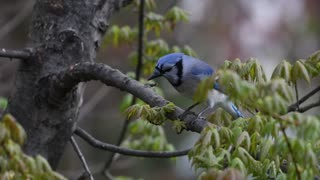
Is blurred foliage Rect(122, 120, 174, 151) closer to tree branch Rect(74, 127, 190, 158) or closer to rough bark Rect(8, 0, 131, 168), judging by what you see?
tree branch Rect(74, 127, 190, 158)

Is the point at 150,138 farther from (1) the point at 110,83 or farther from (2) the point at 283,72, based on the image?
(2) the point at 283,72

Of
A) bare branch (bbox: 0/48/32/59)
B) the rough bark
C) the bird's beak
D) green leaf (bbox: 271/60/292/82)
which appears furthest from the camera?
the bird's beak

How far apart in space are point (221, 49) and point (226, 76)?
685 centimetres

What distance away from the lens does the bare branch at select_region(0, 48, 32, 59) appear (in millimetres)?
2614

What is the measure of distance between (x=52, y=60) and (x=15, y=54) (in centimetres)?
16

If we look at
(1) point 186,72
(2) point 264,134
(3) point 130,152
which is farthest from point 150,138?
(2) point 264,134

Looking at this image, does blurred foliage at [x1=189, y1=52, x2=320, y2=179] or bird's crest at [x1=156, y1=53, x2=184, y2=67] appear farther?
bird's crest at [x1=156, y1=53, x2=184, y2=67]

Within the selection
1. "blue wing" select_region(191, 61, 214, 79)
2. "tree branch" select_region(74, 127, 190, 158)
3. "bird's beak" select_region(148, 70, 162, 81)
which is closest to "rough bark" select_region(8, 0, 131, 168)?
"tree branch" select_region(74, 127, 190, 158)

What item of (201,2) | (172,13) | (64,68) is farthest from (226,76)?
(201,2)

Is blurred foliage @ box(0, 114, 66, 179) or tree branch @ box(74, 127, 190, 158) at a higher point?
tree branch @ box(74, 127, 190, 158)

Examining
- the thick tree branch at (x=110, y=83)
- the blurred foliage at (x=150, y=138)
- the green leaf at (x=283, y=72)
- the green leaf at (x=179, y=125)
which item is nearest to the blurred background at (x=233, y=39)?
the blurred foliage at (x=150, y=138)

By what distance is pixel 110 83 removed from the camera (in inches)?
96.9

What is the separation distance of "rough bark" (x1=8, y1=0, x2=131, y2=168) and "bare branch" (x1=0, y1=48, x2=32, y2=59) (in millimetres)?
30

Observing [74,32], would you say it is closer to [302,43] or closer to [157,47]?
[157,47]
